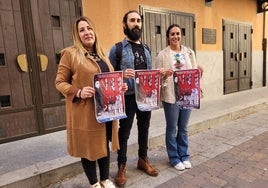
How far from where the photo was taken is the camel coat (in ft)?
6.68

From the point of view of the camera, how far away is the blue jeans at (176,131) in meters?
2.80

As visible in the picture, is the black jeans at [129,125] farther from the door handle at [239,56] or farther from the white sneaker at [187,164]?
the door handle at [239,56]

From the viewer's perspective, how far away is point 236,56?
752 centimetres

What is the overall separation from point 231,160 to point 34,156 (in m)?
2.57

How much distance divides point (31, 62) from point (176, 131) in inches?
96.8

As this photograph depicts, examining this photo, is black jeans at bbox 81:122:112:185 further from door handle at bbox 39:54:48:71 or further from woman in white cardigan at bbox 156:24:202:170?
door handle at bbox 39:54:48:71

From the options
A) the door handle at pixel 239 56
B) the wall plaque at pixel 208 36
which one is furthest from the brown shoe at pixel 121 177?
the door handle at pixel 239 56

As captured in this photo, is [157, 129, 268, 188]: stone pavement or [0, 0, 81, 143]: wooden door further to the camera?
[0, 0, 81, 143]: wooden door

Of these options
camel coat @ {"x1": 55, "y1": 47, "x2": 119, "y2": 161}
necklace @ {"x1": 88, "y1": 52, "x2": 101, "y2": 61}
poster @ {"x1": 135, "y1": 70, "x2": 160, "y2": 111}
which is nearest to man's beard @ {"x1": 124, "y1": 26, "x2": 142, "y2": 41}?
poster @ {"x1": 135, "y1": 70, "x2": 160, "y2": 111}

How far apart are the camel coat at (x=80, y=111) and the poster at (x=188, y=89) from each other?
979 mm

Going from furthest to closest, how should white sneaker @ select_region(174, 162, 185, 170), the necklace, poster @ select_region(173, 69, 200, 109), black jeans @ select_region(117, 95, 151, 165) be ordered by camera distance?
white sneaker @ select_region(174, 162, 185, 170) < poster @ select_region(173, 69, 200, 109) < black jeans @ select_region(117, 95, 151, 165) < the necklace

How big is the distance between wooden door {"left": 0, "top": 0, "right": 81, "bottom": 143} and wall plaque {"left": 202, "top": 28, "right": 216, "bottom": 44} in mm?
3634

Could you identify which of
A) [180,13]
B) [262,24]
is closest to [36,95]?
[180,13]

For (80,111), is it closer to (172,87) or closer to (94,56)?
(94,56)
